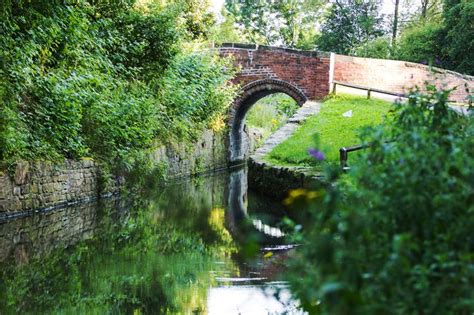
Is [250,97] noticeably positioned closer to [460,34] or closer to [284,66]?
[284,66]

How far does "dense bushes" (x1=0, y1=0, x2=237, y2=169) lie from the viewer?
11.3 meters

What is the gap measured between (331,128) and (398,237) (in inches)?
561

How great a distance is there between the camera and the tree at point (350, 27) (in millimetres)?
37812

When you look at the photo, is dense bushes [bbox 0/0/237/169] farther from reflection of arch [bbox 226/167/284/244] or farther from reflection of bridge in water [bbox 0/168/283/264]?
reflection of arch [bbox 226/167/284/244]

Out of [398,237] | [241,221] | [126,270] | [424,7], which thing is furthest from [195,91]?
[424,7]

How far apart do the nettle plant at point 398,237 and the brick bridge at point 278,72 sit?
20.2 metres

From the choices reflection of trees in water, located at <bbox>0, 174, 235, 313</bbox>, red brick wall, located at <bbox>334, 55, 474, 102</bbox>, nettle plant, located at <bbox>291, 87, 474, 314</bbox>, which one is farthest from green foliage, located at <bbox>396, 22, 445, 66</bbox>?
nettle plant, located at <bbox>291, 87, 474, 314</bbox>

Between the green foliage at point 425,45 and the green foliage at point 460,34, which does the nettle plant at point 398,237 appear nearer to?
the green foliage at point 460,34

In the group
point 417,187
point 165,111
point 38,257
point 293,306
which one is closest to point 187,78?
point 165,111

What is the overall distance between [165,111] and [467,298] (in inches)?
630

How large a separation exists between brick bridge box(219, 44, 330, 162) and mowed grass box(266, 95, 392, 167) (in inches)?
42.9

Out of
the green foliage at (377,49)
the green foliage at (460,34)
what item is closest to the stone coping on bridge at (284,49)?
the green foliage at (460,34)

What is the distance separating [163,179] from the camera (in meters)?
16.7

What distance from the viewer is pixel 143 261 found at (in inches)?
303
